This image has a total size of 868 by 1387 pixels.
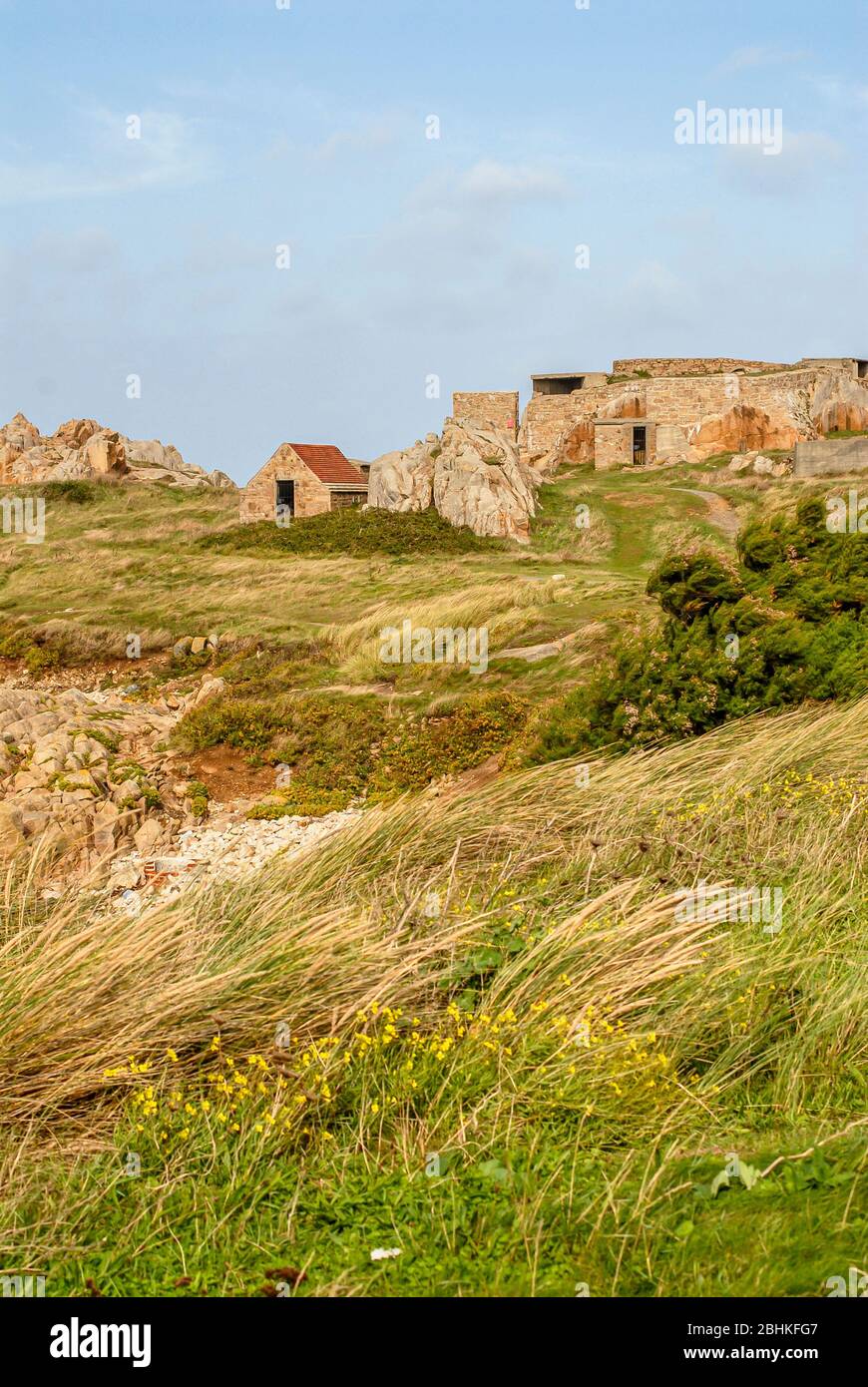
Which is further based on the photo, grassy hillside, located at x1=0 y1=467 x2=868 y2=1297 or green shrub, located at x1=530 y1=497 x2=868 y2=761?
green shrub, located at x1=530 y1=497 x2=868 y2=761

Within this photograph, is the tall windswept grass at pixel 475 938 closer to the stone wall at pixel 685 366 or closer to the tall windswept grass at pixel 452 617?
the tall windswept grass at pixel 452 617

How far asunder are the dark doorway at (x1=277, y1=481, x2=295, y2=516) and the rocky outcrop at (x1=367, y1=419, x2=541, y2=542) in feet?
8.27

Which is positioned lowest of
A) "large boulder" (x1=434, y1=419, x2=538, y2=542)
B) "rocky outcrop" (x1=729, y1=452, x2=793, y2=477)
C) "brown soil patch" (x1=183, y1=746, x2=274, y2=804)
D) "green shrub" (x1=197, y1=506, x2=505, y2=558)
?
"brown soil patch" (x1=183, y1=746, x2=274, y2=804)

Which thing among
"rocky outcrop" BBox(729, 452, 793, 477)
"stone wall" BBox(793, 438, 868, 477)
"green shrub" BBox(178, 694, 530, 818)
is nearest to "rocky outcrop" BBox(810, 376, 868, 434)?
"rocky outcrop" BBox(729, 452, 793, 477)

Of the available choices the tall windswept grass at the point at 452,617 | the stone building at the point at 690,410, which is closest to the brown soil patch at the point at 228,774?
the tall windswept grass at the point at 452,617

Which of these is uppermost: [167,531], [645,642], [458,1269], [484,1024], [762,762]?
[167,531]

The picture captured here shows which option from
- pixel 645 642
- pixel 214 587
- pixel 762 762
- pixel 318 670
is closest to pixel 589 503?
pixel 214 587

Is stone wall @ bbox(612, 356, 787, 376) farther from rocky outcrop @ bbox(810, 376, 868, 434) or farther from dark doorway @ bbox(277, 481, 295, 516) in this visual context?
dark doorway @ bbox(277, 481, 295, 516)

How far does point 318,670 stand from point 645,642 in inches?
341

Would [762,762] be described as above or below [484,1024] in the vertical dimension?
above

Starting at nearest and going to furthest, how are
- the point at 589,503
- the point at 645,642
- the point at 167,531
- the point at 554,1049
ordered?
the point at 554,1049, the point at 645,642, the point at 589,503, the point at 167,531

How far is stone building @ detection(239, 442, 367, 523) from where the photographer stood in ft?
119
